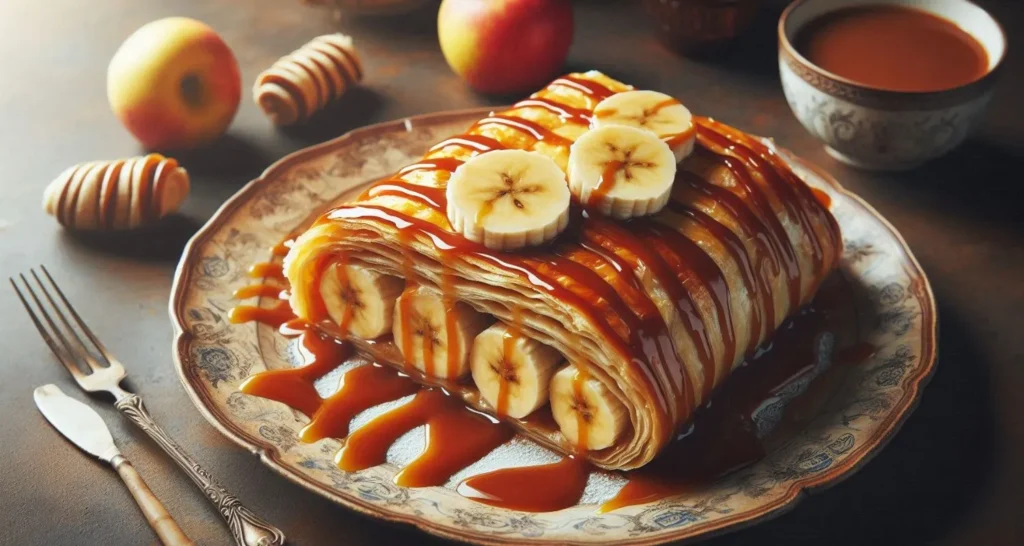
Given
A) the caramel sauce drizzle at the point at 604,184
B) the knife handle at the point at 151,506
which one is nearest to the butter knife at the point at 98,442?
the knife handle at the point at 151,506

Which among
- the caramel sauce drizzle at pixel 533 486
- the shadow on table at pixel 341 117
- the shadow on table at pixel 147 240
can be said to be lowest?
the caramel sauce drizzle at pixel 533 486

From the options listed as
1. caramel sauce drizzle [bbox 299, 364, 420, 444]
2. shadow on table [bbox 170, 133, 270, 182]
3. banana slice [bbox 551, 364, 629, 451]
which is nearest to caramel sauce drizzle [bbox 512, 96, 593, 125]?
banana slice [bbox 551, 364, 629, 451]

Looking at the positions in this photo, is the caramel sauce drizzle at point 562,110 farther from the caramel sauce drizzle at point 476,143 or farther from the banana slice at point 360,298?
the banana slice at point 360,298

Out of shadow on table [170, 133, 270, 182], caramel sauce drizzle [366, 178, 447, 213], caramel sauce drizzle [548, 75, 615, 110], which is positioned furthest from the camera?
shadow on table [170, 133, 270, 182]

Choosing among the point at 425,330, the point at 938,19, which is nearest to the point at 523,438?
the point at 425,330

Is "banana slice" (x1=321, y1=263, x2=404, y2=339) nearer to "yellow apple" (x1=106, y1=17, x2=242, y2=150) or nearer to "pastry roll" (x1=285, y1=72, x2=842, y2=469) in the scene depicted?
"pastry roll" (x1=285, y1=72, x2=842, y2=469)

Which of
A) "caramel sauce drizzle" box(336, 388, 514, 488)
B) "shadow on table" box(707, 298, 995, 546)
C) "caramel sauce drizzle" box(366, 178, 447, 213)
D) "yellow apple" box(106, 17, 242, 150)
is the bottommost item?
"shadow on table" box(707, 298, 995, 546)

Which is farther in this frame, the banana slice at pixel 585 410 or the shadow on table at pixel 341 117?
the shadow on table at pixel 341 117

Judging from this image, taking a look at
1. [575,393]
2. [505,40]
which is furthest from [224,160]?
[575,393]

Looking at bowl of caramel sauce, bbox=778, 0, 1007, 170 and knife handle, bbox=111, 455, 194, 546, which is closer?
knife handle, bbox=111, 455, 194, 546
